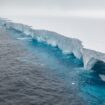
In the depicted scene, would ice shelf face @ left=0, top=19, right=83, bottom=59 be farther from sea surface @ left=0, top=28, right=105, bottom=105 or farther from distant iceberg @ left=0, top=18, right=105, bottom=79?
sea surface @ left=0, top=28, right=105, bottom=105

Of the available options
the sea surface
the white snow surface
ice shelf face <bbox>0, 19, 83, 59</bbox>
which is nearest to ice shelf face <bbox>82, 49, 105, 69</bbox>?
the white snow surface

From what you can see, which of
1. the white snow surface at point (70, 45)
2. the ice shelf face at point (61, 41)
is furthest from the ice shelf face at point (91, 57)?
the ice shelf face at point (61, 41)

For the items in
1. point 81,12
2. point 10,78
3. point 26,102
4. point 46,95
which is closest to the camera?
point 26,102

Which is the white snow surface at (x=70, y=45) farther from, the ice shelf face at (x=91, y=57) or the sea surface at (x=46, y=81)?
the sea surface at (x=46, y=81)

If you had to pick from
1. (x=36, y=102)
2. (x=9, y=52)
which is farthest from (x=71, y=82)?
(x=9, y=52)

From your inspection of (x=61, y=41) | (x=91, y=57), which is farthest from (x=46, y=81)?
(x=61, y=41)

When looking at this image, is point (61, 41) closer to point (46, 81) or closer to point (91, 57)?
point (91, 57)

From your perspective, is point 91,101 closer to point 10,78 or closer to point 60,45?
point 10,78

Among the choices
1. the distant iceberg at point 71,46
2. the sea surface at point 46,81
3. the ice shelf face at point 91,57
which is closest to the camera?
the sea surface at point 46,81
